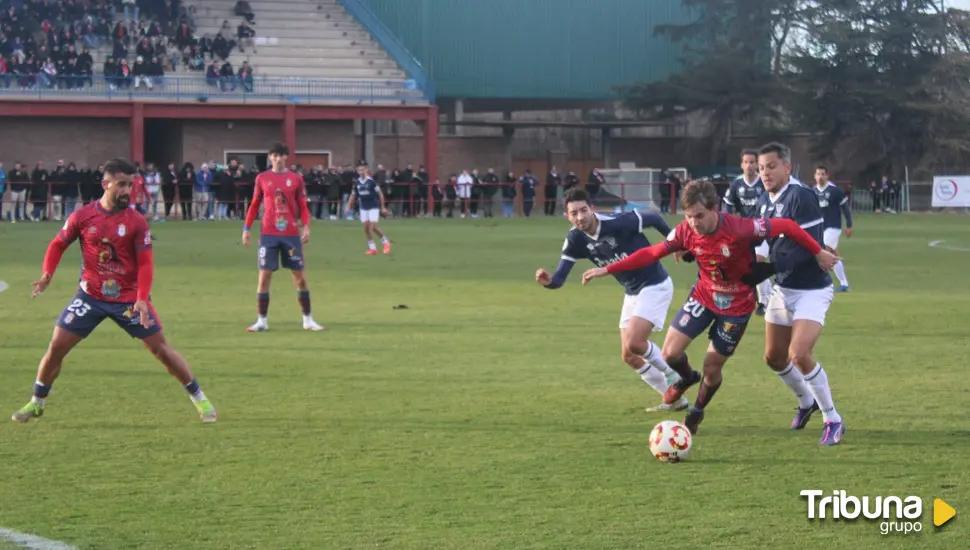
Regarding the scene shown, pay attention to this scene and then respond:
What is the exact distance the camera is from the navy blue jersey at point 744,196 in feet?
52.2

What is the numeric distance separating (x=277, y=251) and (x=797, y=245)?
8.19 m

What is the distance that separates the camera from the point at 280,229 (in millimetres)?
16094

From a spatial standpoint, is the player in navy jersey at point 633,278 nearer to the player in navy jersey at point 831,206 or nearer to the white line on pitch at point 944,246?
the player in navy jersey at point 831,206

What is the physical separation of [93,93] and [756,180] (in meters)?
36.1

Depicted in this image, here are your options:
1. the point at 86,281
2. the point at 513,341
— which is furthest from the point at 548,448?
the point at 513,341

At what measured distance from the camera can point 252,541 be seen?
6.90 metres

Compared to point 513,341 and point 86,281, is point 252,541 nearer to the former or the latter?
point 86,281

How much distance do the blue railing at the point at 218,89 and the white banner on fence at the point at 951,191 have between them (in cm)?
2099

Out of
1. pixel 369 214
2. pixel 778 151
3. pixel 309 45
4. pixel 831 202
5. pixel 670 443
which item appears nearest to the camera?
pixel 670 443

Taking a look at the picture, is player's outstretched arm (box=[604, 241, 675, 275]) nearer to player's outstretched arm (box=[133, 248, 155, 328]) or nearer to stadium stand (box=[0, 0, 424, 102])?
player's outstretched arm (box=[133, 248, 155, 328])

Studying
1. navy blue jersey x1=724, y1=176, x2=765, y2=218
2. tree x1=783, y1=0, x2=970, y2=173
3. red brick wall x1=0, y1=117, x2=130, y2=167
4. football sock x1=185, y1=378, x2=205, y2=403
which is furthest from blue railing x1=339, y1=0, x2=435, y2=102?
football sock x1=185, y1=378, x2=205, y2=403

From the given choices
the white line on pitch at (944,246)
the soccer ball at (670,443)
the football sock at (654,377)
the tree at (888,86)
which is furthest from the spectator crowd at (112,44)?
the soccer ball at (670,443)

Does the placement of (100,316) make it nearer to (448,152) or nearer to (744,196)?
(744,196)

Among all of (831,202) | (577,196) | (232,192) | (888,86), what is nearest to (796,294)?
(577,196)
